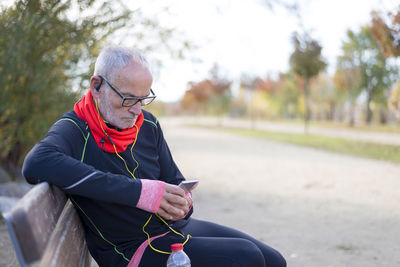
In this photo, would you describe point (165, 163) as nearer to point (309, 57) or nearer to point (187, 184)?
point (187, 184)

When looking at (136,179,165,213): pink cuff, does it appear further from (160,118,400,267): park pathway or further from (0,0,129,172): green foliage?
(0,0,129,172): green foliage

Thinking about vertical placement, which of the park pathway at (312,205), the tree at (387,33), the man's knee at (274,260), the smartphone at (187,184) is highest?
the tree at (387,33)

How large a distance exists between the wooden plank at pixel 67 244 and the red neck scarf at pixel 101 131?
36 cm

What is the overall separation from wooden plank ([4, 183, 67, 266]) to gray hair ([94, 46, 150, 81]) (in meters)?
0.66

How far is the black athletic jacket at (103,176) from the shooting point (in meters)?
1.70

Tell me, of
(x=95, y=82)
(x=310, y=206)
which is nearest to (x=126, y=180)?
(x=95, y=82)

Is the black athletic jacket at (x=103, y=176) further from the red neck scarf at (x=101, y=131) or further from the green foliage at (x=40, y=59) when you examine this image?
the green foliage at (x=40, y=59)

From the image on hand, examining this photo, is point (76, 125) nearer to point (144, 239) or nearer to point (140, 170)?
point (140, 170)

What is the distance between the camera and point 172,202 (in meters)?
1.89

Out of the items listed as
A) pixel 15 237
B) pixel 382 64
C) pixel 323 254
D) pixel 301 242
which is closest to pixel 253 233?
pixel 301 242

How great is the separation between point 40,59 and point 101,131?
10.4ft

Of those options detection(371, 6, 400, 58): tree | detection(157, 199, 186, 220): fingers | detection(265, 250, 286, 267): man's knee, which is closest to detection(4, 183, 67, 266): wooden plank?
detection(157, 199, 186, 220): fingers

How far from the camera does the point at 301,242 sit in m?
4.30

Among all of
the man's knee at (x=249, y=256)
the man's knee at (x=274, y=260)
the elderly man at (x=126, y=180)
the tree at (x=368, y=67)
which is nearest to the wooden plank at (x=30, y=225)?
the elderly man at (x=126, y=180)
